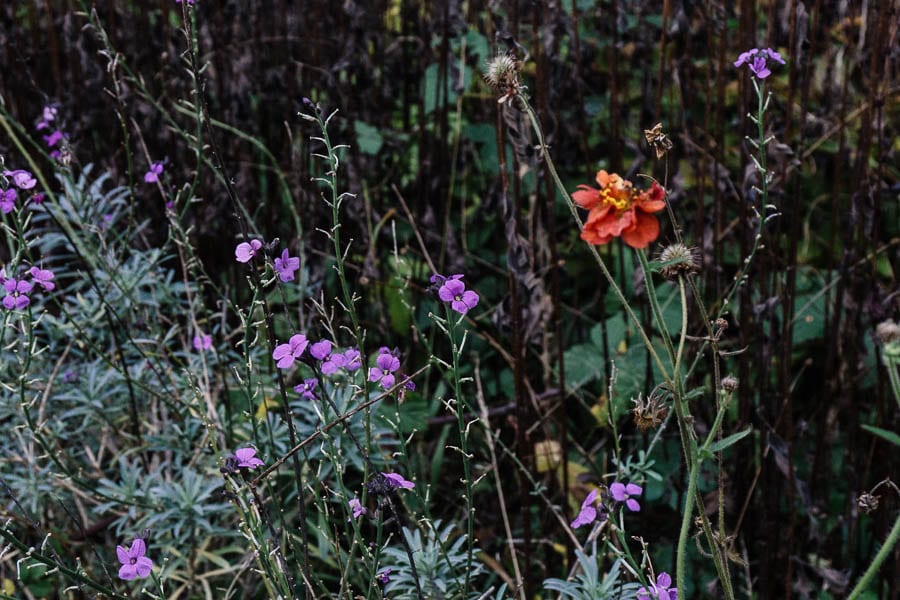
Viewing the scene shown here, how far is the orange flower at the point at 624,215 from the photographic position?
0.85 meters

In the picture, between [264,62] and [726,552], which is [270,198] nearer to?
[264,62]

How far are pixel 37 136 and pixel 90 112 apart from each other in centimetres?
32

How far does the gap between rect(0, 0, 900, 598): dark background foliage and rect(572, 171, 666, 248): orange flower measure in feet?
2.38

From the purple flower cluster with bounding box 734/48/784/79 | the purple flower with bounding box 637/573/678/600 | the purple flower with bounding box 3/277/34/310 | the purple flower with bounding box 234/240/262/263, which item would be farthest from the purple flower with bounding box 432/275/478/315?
the purple flower with bounding box 3/277/34/310

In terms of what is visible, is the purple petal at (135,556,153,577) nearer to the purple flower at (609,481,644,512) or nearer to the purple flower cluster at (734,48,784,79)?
the purple flower at (609,481,644,512)

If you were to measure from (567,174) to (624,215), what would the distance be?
1902 millimetres

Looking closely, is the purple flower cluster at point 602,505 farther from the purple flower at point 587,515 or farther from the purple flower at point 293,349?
the purple flower at point 293,349

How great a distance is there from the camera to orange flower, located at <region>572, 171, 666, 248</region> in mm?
845

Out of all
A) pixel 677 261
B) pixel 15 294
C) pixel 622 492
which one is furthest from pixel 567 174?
pixel 677 261

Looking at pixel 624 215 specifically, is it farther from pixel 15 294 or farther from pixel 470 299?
pixel 15 294

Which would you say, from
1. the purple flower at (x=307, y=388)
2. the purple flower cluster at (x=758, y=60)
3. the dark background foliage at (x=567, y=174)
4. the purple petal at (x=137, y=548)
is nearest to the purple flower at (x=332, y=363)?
the purple flower at (x=307, y=388)

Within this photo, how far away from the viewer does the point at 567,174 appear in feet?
8.95

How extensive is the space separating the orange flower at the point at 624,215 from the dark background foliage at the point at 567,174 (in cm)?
72

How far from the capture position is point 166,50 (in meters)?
2.64
